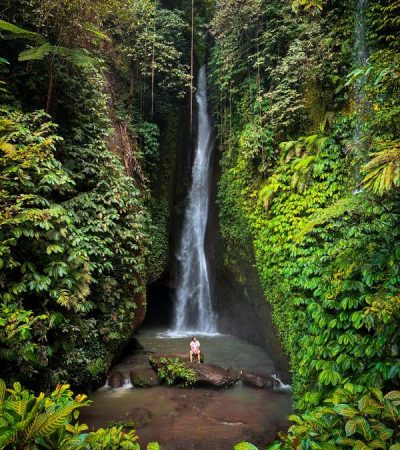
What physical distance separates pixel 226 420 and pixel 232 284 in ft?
21.3

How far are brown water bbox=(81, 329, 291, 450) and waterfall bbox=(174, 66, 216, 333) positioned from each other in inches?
206

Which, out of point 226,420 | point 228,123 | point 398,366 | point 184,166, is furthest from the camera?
point 184,166

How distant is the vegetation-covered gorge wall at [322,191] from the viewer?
3.27 meters

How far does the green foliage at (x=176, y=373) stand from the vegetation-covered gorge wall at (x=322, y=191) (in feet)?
8.51

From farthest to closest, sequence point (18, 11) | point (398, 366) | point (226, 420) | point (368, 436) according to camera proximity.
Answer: point (18, 11), point (226, 420), point (398, 366), point (368, 436)

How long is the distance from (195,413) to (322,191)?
224 inches

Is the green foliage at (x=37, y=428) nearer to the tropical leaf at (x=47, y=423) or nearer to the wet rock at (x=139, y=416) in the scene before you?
the tropical leaf at (x=47, y=423)

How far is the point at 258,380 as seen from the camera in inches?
327

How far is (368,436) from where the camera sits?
75.9 inches

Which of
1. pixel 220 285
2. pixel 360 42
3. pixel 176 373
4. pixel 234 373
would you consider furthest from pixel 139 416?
pixel 360 42

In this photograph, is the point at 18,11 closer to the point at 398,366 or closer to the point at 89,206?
the point at 89,206

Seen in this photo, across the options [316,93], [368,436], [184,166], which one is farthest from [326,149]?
[184,166]

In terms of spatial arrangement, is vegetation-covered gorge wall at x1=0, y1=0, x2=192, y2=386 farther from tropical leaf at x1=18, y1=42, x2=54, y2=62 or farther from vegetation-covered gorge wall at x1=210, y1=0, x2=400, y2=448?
vegetation-covered gorge wall at x1=210, y1=0, x2=400, y2=448

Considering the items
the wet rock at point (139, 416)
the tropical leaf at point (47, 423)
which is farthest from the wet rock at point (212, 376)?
the tropical leaf at point (47, 423)
